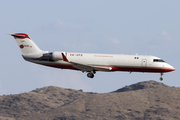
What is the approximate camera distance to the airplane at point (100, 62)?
216 ft

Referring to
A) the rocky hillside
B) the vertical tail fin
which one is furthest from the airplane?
the rocky hillside

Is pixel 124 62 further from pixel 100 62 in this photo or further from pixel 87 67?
pixel 87 67

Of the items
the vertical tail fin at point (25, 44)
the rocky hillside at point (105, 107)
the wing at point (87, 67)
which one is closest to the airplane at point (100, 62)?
the wing at point (87, 67)

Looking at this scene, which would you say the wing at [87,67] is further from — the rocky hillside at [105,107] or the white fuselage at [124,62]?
the rocky hillside at [105,107]

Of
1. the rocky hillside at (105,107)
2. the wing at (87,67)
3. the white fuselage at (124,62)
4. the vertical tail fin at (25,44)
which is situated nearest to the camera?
the wing at (87,67)

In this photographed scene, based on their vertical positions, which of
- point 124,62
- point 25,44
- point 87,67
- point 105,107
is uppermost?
point 25,44

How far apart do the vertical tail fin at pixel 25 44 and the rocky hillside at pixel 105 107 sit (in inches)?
2829

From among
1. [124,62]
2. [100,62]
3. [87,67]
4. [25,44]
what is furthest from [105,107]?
[124,62]

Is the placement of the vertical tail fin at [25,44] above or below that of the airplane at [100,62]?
above

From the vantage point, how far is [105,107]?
144 metres

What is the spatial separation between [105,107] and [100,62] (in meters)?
79.0

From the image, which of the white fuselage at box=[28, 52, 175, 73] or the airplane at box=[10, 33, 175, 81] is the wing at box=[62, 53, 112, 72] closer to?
the airplane at box=[10, 33, 175, 81]

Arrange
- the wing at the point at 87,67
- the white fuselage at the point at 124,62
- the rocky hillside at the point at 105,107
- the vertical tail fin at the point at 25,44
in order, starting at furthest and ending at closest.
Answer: the rocky hillside at the point at 105,107
the vertical tail fin at the point at 25,44
the white fuselage at the point at 124,62
the wing at the point at 87,67

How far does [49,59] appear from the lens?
68562 millimetres
